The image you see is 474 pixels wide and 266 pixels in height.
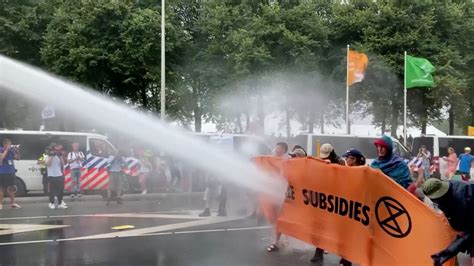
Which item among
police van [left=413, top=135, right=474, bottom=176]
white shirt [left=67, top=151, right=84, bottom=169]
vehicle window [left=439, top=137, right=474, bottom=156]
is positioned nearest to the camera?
Answer: white shirt [left=67, top=151, right=84, bottom=169]

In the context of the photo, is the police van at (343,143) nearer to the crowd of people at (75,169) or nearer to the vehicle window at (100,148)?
the crowd of people at (75,169)

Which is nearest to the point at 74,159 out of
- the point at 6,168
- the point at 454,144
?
the point at 6,168

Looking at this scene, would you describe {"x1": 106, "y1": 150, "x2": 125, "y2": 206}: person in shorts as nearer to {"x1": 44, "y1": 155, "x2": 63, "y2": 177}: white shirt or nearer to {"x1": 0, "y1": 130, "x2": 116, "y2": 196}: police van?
{"x1": 0, "y1": 130, "x2": 116, "y2": 196}: police van

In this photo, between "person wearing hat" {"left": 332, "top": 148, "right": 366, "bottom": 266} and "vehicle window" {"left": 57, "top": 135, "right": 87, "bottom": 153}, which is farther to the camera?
"vehicle window" {"left": 57, "top": 135, "right": 87, "bottom": 153}

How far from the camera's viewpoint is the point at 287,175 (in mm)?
7930

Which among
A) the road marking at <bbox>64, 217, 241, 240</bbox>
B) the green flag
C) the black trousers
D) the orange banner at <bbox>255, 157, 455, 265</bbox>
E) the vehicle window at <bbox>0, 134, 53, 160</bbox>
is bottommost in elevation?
the road marking at <bbox>64, 217, 241, 240</bbox>

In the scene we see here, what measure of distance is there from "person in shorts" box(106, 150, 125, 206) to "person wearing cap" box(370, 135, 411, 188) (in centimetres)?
1022

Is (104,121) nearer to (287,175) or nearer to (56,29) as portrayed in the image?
(287,175)

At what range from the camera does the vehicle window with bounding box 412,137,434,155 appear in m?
22.5

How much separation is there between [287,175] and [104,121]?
4343 mm

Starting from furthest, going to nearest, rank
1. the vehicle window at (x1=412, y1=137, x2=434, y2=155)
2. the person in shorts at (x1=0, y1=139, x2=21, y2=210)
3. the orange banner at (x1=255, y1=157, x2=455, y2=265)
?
the vehicle window at (x1=412, y1=137, x2=434, y2=155) < the person in shorts at (x1=0, y1=139, x2=21, y2=210) < the orange banner at (x1=255, y1=157, x2=455, y2=265)

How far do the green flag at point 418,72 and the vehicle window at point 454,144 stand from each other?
3283 mm

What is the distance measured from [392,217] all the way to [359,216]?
580mm

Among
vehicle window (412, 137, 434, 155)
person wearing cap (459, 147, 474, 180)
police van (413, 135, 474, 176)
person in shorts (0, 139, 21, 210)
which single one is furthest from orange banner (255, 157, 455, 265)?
vehicle window (412, 137, 434, 155)
